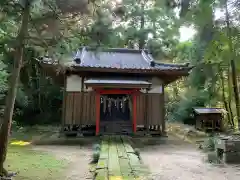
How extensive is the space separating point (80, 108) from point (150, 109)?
292 cm

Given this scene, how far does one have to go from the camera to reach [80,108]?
33.1ft

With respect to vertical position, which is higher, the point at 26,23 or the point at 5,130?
the point at 26,23

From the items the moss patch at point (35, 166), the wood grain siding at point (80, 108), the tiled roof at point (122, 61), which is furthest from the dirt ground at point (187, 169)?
the tiled roof at point (122, 61)

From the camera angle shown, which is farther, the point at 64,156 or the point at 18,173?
the point at 64,156

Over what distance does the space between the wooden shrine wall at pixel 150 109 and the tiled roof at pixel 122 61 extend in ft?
4.12

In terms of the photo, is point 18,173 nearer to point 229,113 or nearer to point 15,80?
point 15,80

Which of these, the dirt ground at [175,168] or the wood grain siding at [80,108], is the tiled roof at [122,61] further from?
the dirt ground at [175,168]

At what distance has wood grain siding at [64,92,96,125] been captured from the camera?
1009 centimetres

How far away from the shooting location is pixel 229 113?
13828mm

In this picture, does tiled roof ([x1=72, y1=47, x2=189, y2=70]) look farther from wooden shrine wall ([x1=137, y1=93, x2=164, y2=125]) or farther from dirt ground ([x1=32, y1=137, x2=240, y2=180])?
dirt ground ([x1=32, y1=137, x2=240, y2=180])

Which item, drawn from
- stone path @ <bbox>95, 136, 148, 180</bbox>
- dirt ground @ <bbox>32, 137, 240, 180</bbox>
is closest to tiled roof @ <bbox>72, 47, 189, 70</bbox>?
dirt ground @ <bbox>32, 137, 240, 180</bbox>

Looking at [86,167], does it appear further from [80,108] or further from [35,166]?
[80,108]

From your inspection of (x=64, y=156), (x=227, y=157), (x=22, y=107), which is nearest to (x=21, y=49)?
(x=64, y=156)

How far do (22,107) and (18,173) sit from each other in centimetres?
1315
